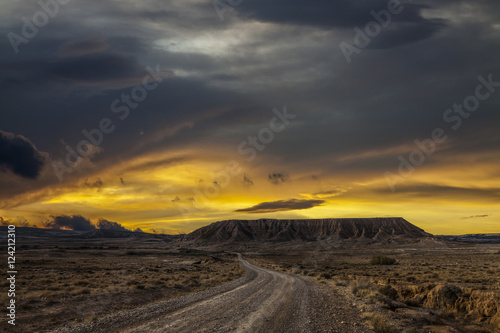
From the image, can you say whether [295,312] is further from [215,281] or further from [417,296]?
[215,281]

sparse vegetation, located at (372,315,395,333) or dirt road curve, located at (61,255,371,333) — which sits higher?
sparse vegetation, located at (372,315,395,333)

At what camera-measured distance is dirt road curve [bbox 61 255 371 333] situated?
42.5 feet

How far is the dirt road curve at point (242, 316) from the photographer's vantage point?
13.0 m

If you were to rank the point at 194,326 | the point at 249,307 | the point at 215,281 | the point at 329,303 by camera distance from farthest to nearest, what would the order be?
the point at 215,281 < the point at 329,303 < the point at 249,307 < the point at 194,326

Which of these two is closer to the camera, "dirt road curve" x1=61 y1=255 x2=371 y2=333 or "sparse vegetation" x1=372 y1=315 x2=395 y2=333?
"sparse vegetation" x1=372 y1=315 x2=395 y2=333

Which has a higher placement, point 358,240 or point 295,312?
point 295,312

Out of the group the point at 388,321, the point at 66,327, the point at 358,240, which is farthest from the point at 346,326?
the point at 358,240

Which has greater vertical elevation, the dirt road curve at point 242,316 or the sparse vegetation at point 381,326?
the sparse vegetation at point 381,326

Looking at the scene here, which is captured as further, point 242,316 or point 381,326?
point 242,316

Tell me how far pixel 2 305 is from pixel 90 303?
4.53 m

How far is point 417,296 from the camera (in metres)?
19.9

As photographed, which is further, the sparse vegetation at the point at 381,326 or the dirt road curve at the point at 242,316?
the dirt road curve at the point at 242,316

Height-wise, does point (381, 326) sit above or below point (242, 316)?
above

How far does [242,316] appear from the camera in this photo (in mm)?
15000
